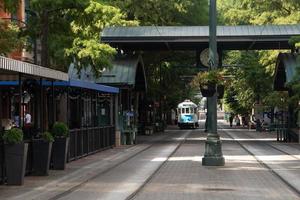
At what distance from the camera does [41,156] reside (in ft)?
60.9

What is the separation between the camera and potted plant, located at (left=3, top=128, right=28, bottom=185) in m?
16.2

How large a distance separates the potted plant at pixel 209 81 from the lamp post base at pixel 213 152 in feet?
4.97

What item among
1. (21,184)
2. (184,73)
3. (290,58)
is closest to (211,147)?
(21,184)

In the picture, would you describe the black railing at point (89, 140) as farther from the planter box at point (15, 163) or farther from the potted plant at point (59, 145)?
the planter box at point (15, 163)

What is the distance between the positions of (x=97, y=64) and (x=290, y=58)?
1584 centimetres

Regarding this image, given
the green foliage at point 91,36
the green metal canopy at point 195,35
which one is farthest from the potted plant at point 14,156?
the green metal canopy at point 195,35

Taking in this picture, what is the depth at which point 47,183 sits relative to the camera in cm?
1691

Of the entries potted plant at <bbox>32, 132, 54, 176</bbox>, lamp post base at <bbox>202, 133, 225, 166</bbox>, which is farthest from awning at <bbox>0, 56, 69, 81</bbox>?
lamp post base at <bbox>202, 133, 225, 166</bbox>

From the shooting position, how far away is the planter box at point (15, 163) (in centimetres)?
1625

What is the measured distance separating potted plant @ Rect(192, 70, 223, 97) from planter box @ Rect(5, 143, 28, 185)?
24.6 feet

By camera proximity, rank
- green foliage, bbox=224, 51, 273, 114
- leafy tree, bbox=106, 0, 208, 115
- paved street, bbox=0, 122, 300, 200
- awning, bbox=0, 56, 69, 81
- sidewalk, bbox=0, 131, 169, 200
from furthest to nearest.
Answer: green foliage, bbox=224, 51, 273, 114 < leafy tree, bbox=106, 0, 208, 115 < awning, bbox=0, 56, 69, 81 < sidewalk, bbox=0, 131, 169, 200 < paved street, bbox=0, 122, 300, 200

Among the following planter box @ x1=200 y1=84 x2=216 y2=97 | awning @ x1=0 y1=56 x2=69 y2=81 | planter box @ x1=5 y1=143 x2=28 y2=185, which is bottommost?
planter box @ x1=5 y1=143 x2=28 y2=185

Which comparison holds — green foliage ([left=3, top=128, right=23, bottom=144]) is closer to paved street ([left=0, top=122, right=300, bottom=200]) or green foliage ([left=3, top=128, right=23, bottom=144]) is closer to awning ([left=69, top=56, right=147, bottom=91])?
paved street ([left=0, top=122, right=300, bottom=200])

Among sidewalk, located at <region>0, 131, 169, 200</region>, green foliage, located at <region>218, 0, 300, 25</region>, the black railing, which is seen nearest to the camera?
sidewalk, located at <region>0, 131, 169, 200</region>
